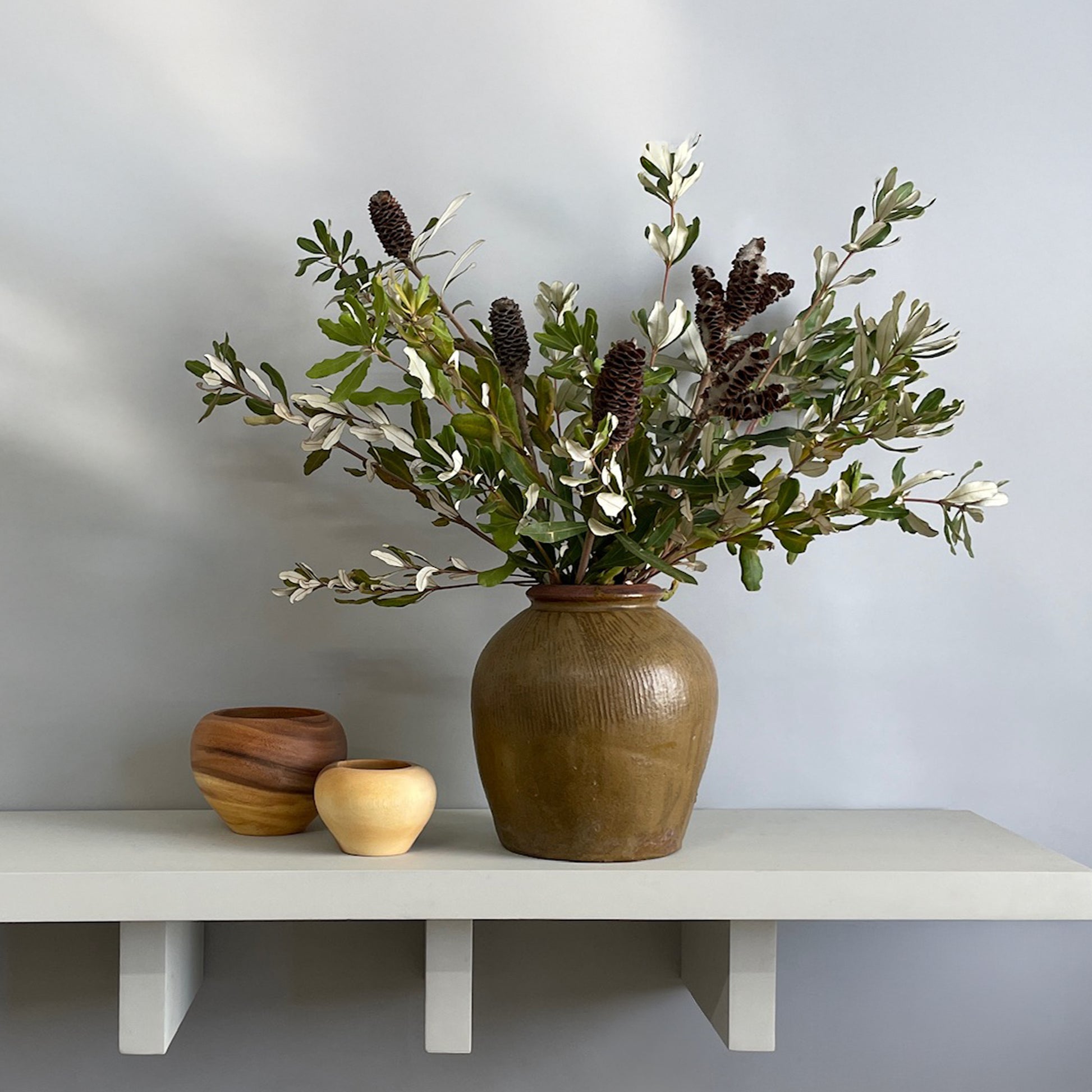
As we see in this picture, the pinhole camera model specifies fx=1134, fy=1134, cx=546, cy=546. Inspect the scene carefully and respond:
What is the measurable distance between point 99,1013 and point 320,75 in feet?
2.38

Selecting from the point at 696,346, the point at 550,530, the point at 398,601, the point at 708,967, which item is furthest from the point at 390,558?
the point at 708,967

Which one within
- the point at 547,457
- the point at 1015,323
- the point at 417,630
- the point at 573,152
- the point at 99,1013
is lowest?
the point at 99,1013

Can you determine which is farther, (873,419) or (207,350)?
(207,350)

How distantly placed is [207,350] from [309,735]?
315mm

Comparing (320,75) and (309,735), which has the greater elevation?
(320,75)

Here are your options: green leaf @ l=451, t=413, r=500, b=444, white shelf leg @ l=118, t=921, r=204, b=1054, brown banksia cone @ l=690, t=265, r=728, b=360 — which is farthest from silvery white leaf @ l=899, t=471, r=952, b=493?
white shelf leg @ l=118, t=921, r=204, b=1054

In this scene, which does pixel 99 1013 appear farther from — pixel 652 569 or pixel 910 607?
pixel 910 607

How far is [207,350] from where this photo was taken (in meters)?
0.86

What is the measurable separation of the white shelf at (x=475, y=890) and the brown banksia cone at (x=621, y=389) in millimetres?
256

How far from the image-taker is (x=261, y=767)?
72 centimetres

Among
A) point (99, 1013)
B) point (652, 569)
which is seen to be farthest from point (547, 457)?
point (99, 1013)

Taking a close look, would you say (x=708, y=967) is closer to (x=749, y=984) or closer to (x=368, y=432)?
(x=749, y=984)

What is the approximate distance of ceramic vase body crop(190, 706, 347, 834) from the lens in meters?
0.72

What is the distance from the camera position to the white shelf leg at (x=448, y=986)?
709mm
